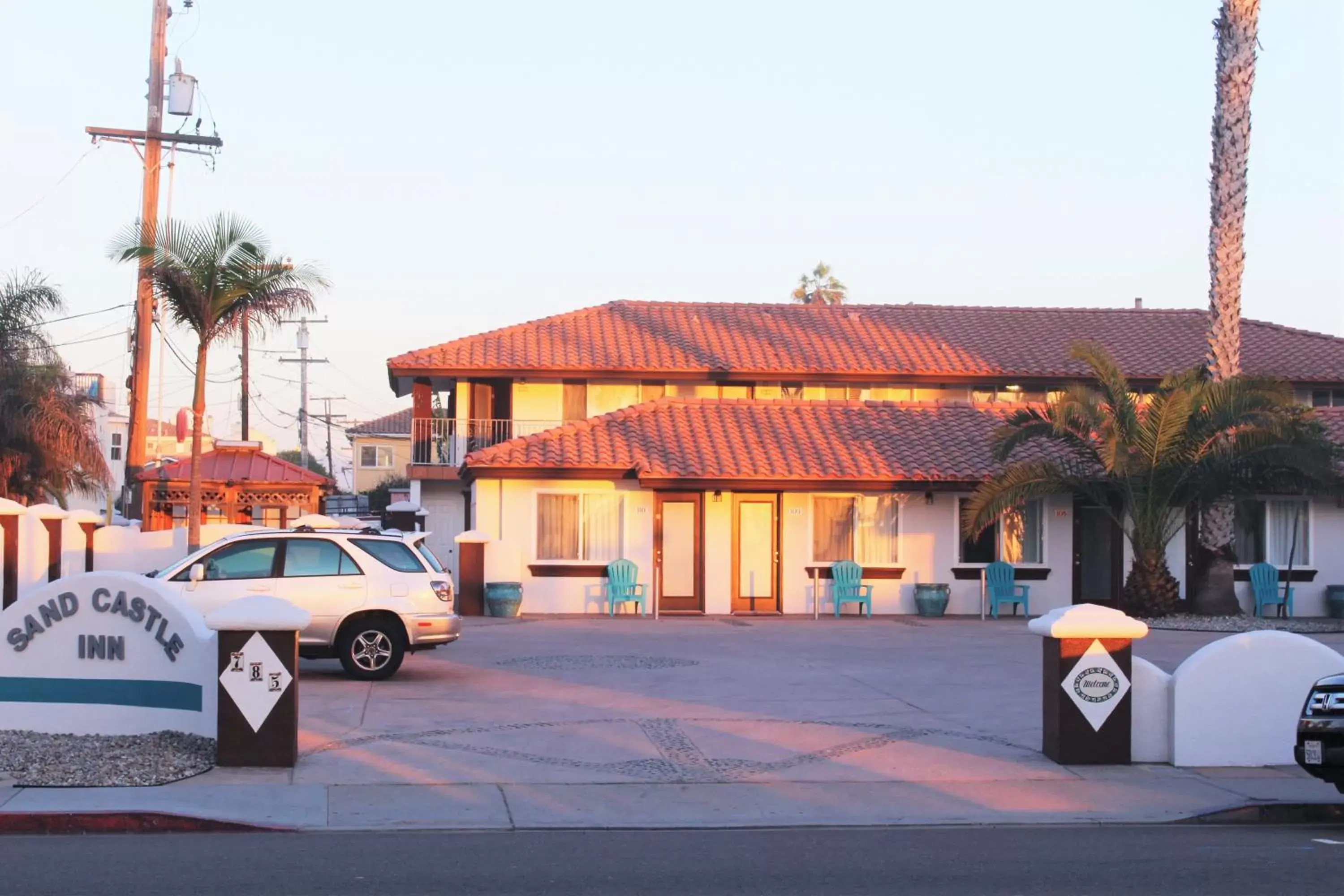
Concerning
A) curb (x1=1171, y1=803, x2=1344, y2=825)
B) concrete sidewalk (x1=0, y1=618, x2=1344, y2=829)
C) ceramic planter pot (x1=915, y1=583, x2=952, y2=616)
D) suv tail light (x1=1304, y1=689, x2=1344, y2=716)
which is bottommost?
curb (x1=1171, y1=803, x2=1344, y2=825)

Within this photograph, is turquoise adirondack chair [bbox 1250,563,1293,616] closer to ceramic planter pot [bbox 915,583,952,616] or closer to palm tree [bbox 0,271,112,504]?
ceramic planter pot [bbox 915,583,952,616]

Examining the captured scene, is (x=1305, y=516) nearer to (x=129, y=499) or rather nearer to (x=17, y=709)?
(x=17, y=709)

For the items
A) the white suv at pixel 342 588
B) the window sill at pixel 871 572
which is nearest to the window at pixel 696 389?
the window sill at pixel 871 572

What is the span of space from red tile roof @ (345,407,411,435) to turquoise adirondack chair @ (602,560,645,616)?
146 ft

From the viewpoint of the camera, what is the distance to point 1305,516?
92.0 ft

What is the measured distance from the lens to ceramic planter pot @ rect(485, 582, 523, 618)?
26234mm

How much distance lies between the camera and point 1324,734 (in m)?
9.32

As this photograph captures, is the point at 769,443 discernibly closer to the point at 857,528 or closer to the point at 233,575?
the point at 857,528

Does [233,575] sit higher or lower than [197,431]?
lower

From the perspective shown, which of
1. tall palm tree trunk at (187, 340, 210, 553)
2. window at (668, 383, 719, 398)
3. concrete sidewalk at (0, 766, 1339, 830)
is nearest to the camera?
concrete sidewalk at (0, 766, 1339, 830)

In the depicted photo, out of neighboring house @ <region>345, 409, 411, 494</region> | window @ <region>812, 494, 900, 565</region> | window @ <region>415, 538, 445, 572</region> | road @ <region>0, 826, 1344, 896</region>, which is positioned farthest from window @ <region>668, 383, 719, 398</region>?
neighboring house @ <region>345, 409, 411, 494</region>

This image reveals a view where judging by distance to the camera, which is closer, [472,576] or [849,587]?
[472,576]

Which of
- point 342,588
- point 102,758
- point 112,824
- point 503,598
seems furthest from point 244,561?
point 503,598

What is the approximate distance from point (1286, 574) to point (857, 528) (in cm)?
839
